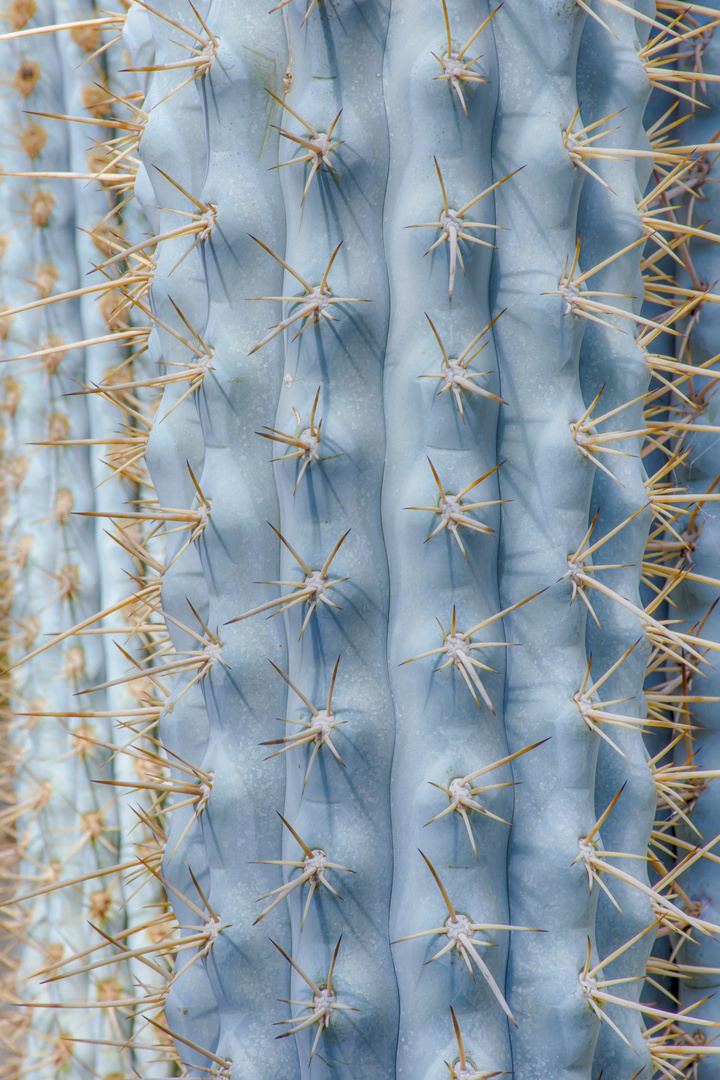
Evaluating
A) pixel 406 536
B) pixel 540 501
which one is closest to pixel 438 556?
pixel 406 536

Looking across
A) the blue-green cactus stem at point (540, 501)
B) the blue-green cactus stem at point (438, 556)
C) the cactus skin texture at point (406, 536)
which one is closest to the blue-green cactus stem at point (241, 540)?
the cactus skin texture at point (406, 536)

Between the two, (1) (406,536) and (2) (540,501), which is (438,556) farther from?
(2) (540,501)

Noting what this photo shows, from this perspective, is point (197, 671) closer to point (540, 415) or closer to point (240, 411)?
point (240, 411)

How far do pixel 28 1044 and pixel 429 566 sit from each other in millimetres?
1524

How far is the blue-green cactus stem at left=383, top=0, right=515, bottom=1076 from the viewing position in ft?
3.07

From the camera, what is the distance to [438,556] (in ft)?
3.13

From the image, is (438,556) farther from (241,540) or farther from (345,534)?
(241,540)

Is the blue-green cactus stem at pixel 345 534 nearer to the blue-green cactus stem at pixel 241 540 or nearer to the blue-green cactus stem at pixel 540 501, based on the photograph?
the blue-green cactus stem at pixel 241 540

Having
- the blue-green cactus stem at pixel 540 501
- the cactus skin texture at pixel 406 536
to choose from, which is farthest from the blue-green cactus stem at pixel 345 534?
the blue-green cactus stem at pixel 540 501

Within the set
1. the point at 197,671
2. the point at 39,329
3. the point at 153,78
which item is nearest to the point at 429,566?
the point at 197,671

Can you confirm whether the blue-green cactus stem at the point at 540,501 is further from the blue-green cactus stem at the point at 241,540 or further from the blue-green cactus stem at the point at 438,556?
the blue-green cactus stem at the point at 241,540

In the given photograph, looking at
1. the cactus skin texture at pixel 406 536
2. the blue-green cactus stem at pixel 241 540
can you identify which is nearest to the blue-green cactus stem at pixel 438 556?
the cactus skin texture at pixel 406 536

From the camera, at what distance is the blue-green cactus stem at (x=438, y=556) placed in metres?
0.94

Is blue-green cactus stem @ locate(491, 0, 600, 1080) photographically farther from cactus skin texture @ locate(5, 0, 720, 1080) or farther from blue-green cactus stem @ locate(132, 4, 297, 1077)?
blue-green cactus stem @ locate(132, 4, 297, 1077)
